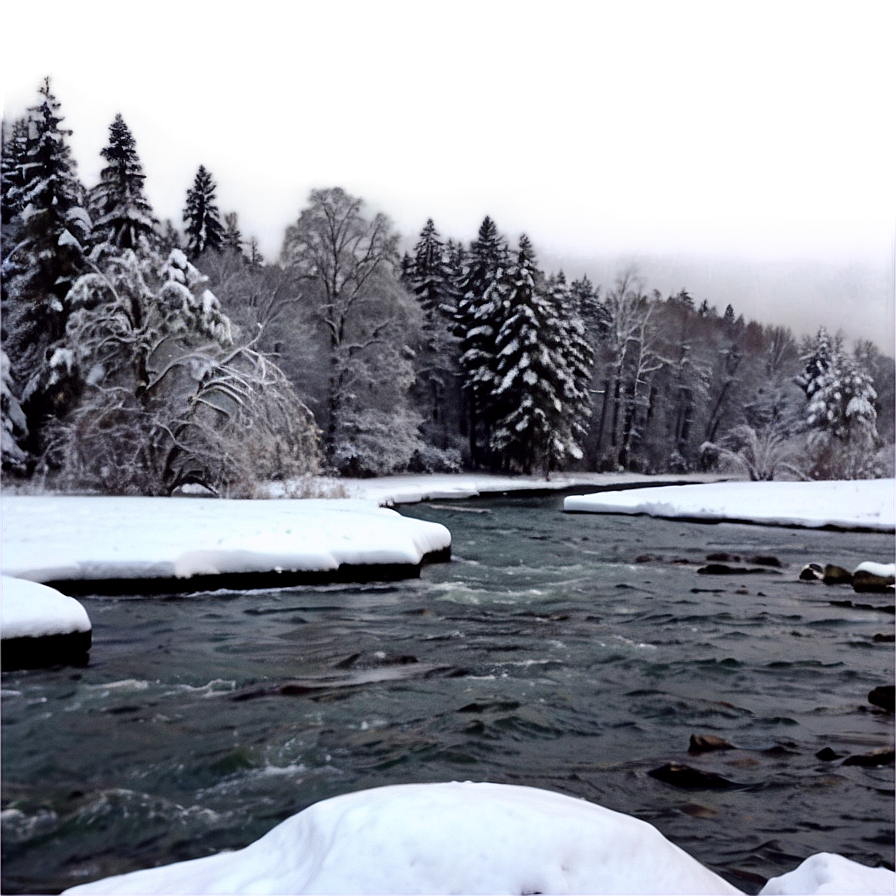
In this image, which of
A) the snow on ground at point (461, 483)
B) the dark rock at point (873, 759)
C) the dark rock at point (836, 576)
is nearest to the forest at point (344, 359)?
the snow on ground at point (461, 483)

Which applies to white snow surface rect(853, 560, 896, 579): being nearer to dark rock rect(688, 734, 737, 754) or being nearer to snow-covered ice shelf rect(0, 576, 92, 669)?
dark rock rect(688, 734, 737, 754)

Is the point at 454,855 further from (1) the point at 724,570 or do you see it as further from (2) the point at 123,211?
(2) the point at 123,211

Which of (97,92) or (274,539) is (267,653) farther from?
(97,92)

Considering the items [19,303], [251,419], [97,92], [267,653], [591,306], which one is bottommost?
[267,653]

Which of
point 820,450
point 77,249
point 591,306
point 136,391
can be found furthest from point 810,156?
point 591,306

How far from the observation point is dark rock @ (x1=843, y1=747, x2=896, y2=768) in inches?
203

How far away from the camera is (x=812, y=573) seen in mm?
12367

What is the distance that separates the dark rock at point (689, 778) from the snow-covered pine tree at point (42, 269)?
50.7 ft

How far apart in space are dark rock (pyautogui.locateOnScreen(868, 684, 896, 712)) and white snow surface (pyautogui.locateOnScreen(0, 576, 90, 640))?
6888mm

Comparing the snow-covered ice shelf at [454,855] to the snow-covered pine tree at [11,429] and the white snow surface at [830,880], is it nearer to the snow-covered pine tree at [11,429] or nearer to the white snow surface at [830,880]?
the white snow surface at [830,880]

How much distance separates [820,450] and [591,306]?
50.3ft

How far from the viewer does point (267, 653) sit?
7395 millimetres

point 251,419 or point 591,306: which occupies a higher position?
point 591,306

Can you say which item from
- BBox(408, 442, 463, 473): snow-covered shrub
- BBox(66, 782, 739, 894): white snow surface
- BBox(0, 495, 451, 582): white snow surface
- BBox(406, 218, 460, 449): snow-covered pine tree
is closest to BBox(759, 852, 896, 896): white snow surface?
BBox(66, 782, 739, 894): white snow surface
